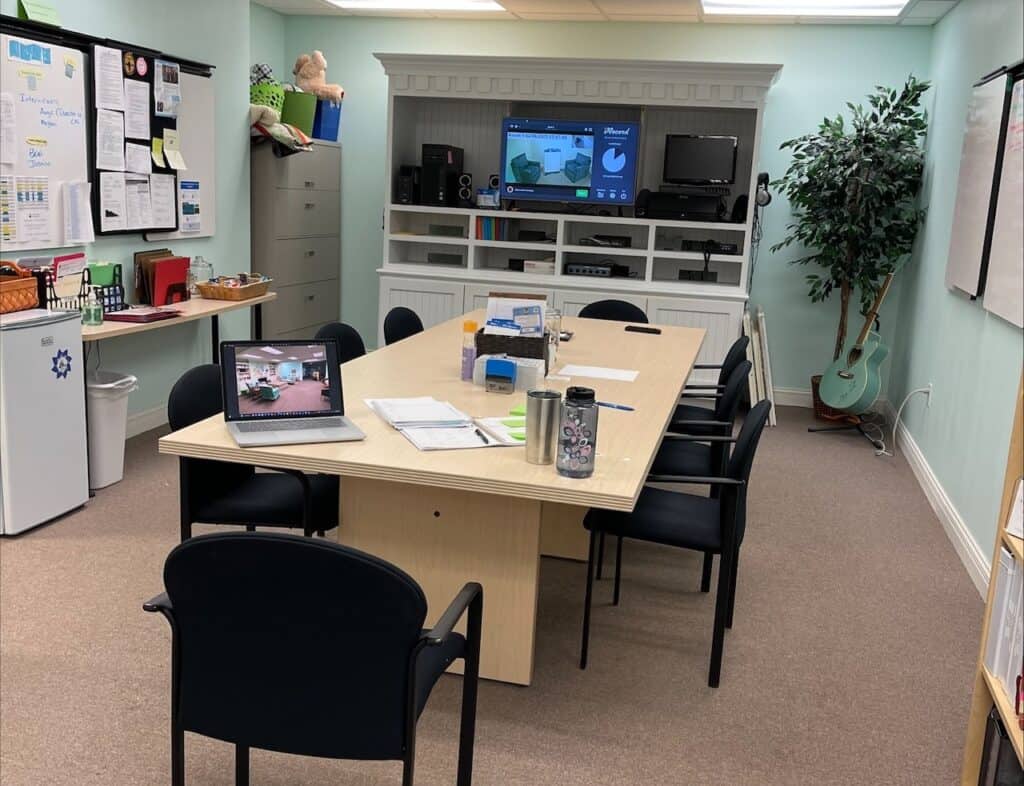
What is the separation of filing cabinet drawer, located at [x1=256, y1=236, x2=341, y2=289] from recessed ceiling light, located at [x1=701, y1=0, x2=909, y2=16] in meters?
3.17

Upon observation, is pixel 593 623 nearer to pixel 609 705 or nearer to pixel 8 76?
pixel 609 705

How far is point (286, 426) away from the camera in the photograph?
8.66 ft

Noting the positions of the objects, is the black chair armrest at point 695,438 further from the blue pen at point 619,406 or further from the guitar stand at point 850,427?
the guitar stand at point 850,427

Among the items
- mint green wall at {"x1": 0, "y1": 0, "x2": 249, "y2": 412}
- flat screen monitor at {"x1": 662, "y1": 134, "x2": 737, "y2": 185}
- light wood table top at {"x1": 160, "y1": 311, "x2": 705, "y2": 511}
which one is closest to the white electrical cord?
flat screen monitor at {"x1": 662, "y1": 134, "x2": 737, "y2": 185}

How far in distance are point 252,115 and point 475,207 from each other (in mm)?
1656

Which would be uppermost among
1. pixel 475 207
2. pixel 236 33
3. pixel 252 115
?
pixel 236 33

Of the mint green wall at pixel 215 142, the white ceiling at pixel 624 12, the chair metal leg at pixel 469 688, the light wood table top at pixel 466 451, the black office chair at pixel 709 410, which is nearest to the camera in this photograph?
the chair metal leg at pixel 469 688

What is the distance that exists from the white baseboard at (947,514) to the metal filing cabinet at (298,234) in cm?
413

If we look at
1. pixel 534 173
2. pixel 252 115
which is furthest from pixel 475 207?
pixel 252 115

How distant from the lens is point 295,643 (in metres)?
1.67

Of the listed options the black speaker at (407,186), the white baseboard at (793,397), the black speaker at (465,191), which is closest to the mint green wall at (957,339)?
the white baseboard at (793,397)

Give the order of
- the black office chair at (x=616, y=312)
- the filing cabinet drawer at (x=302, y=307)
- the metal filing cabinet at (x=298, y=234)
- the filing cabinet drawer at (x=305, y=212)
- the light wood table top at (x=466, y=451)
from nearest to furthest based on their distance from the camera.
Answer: the light wood table top at (x=466, y=451) < the black office chair at (x=616, y=312) < the metal filing cabinet at (x=298, y=234) < the filing cabinet drawer at (x=305, y=212) < the filing cabinet drawer at (x=302, y=307)

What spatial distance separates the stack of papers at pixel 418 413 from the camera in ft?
9.14

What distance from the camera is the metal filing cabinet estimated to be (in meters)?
6.51
